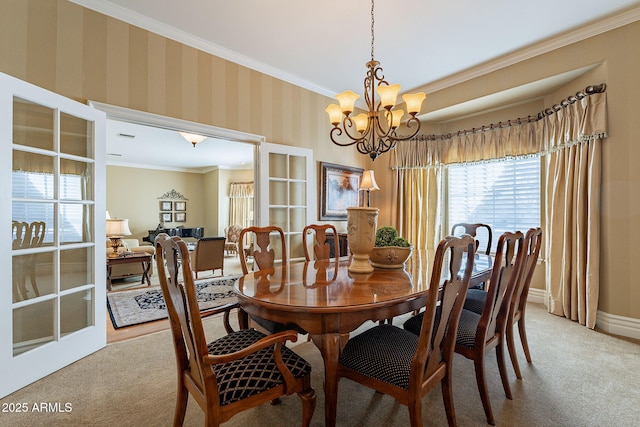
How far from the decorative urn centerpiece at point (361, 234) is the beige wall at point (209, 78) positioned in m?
2.16

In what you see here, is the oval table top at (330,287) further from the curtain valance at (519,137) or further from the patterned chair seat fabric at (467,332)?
the curtain valance at (519,137)

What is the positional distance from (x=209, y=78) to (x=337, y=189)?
7.31ft

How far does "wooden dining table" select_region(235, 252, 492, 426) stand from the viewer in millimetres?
1261

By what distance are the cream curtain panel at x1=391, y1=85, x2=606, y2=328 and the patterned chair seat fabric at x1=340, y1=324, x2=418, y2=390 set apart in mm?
2518

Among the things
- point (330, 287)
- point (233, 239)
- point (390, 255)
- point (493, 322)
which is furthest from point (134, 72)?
point (233, 239)

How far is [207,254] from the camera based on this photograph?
5.36 m

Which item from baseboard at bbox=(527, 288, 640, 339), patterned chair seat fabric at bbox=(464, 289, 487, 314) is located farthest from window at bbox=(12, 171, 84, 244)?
baseboard at bbox=(527, 288, 640, 339)

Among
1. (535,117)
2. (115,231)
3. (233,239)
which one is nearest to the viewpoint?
(535,117)

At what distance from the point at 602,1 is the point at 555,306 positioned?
290 cm

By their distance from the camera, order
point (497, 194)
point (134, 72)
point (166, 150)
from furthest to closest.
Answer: point (166, 150)
point (497, 194)
point (134, 72)

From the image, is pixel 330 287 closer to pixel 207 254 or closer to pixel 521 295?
pixel 521 295

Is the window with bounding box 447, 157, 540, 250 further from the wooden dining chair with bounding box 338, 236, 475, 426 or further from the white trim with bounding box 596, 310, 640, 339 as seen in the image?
the wooden dining chair with bounding box 338, 236, 475, 426

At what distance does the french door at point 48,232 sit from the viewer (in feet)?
6.21

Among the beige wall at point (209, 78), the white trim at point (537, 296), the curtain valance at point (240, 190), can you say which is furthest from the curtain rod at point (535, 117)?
the curtain valance at point (240, 190)
